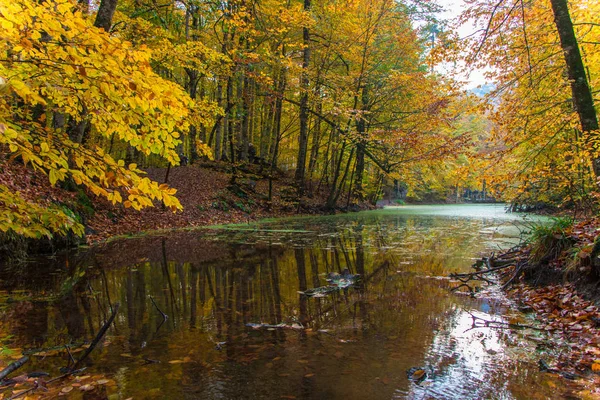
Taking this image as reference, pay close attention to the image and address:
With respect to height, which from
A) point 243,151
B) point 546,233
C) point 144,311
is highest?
point 243,151

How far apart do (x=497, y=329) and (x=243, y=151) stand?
18946 millimetres

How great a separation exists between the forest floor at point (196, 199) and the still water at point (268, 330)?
206 cm

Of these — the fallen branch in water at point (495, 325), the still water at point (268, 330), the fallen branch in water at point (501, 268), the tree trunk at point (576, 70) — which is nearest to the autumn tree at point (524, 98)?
the tree trunk at point (576, 70)

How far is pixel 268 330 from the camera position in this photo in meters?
3.77

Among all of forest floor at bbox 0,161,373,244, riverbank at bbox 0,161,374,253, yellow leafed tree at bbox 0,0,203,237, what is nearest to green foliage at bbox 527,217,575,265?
yellow leafed tree at bbox 0,0,203,237

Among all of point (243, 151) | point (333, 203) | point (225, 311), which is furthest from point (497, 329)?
point (243, 151)

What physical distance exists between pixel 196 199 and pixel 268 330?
12.1 metres

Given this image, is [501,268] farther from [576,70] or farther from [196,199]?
[196,199]

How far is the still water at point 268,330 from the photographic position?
2.72 meters

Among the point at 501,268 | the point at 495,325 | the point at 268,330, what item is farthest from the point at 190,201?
the point at 495,325

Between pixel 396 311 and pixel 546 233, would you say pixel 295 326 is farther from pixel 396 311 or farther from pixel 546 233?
pixel 546 233

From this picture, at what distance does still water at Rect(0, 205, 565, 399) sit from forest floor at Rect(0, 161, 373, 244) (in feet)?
6.77

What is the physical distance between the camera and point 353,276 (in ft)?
20.0

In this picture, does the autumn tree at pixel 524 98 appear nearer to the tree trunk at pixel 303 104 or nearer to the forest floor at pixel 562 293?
the forest floor at pixel 562 293
